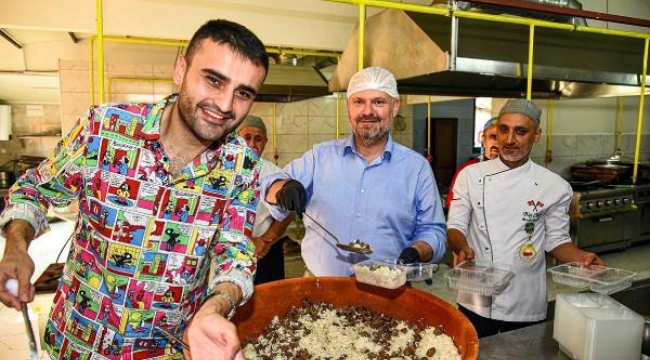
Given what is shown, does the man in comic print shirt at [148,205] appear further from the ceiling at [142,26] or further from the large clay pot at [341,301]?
the ceiling at [142,26]

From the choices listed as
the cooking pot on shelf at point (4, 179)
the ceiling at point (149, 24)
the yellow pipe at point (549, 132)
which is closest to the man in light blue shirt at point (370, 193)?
the ceiling at point (149, 24)

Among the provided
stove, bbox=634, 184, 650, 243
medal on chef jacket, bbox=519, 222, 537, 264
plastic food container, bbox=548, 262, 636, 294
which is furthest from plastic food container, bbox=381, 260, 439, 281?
stove, bbox=634, 184, 650, 243

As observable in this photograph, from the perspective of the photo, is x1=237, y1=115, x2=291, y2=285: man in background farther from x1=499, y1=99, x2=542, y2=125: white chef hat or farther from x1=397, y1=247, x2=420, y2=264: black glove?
x1=499, y1=99, x2=542, y2=125: white chef hat

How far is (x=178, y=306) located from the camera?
1.29 metres

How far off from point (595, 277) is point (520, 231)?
2.36 ft

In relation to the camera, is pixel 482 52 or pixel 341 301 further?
pixel 482 52

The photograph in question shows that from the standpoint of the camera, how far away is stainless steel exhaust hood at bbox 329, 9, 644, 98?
248 centimetres

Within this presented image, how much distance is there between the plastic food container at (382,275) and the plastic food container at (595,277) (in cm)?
54

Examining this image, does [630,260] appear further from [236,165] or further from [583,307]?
[236,165]

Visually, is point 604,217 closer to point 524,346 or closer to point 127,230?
point 524,346

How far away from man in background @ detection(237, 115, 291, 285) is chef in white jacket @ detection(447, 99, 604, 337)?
115 centimetres

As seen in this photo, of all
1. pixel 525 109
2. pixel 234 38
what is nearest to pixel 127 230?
pixel 234 38

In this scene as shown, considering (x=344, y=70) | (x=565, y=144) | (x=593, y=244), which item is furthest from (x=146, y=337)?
(x=565, y=144)

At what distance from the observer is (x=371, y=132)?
1.92 metres
